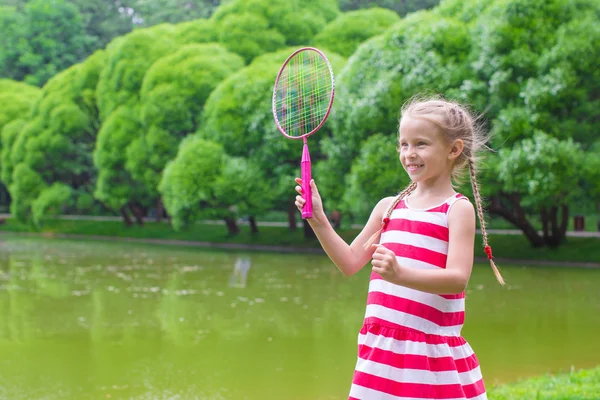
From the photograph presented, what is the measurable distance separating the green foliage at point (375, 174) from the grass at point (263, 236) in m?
3.27

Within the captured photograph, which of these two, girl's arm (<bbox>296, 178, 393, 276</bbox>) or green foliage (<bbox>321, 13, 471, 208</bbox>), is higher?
green foliage (<bbox>321, 13, 471, 208</bbox>)

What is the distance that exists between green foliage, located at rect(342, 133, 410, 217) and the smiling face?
15436mm

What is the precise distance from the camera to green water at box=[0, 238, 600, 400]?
7.07 meters

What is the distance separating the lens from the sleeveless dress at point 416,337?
272cm

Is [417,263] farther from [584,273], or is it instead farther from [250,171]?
[250,171]

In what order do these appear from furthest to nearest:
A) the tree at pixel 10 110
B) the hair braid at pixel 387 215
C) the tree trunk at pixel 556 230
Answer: the tree at pixel 10 110 < the tree trunk at pixel 556 230 < the hair braid at pixel 387 215

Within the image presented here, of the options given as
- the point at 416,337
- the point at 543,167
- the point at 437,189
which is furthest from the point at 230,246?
the point at 416,337

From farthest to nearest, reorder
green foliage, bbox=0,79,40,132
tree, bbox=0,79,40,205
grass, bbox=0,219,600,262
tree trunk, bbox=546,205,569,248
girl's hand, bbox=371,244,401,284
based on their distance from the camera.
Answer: green foliage, bbox=0,79,40,132
tree, bbox=0,79,40,205
tree trunk, bbox=546,205,569,248
grass, bbox=0,219,600,262
girl's hand, bbox=371,244,401,284

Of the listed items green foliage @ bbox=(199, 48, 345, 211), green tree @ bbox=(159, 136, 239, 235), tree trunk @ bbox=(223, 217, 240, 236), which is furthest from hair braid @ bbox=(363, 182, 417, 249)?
tree trunk @ bbox=(223, 217, 240, 236)

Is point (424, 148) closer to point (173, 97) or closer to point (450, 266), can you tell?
point (450, 266)

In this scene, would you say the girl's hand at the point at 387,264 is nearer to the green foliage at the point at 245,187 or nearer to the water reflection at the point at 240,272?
the water reflection at the point at 240,272

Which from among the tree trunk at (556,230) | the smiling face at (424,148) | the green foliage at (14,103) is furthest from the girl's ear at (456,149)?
the green foliage at (14,103)

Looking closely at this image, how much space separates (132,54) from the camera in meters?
31.6

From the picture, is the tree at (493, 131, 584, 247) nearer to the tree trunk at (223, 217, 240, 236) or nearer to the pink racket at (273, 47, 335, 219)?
the tree trunk at (223, 217, 240, 236)
